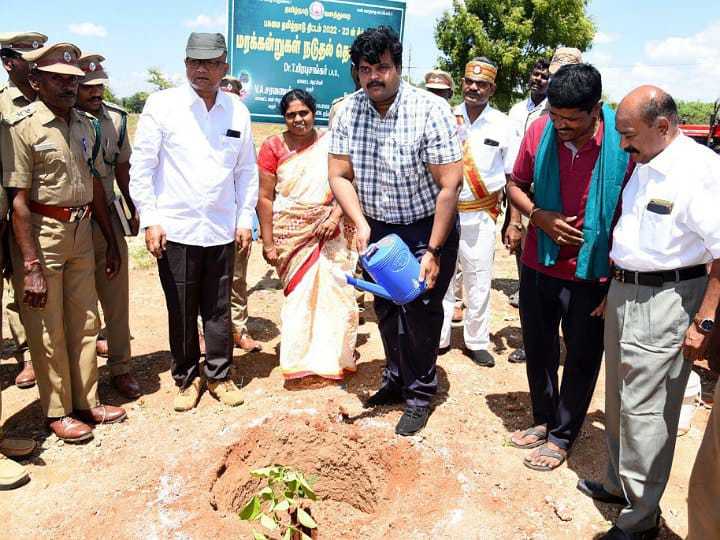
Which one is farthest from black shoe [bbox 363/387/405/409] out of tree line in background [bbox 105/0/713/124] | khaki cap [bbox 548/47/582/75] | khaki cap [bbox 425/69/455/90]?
tree line in background [bbox 105/0/713/124]

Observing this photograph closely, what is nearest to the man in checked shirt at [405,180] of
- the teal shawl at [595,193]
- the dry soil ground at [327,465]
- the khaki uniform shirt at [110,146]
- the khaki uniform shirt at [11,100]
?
the dry soil ground at [327,465]

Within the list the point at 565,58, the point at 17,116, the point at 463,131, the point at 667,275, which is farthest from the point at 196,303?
the point at 565,58

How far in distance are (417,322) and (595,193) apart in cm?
122

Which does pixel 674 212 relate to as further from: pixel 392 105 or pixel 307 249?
pixel 307 249

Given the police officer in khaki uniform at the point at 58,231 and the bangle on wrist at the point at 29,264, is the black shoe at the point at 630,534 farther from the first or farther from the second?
the bangle on wrist at the point at 29,264

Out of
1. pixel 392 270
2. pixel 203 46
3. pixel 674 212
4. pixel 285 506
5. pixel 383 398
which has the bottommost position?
pixel 383 398

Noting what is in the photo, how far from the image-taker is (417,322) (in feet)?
11.3

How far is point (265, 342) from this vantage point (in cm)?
505

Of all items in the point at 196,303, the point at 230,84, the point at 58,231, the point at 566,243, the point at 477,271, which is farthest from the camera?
the point at 230,84

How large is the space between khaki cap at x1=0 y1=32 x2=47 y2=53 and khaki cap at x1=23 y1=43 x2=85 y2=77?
3.08 ft

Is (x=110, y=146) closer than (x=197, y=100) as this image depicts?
No

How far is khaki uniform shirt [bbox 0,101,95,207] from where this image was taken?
307 centimetres

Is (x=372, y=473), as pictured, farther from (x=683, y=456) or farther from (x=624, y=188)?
(x=624, y=188)

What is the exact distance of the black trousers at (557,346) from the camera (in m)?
2.97
